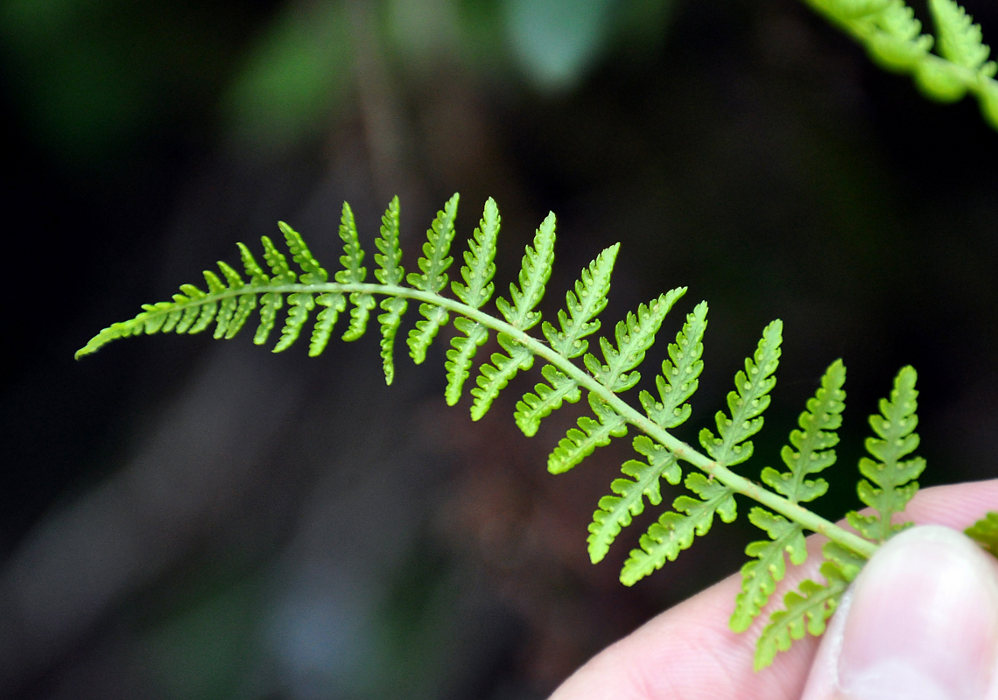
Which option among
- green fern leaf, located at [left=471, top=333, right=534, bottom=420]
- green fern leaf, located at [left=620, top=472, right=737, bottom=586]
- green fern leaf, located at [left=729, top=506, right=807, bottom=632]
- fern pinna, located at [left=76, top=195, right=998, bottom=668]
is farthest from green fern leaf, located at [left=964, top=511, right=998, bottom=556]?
green fern leaf, located at [left=471, top=333, right=534, bottom=420]

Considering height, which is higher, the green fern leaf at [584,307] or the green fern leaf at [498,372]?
the green fern leaf at [584,307]

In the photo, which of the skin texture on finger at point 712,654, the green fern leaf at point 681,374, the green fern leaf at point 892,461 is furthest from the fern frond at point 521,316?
the skin texture on finger at point 712,654

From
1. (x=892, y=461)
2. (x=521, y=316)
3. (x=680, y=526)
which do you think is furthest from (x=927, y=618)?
(x=521, y=316)

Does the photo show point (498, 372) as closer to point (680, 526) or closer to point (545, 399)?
point (545, 399)

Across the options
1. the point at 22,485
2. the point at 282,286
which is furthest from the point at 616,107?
the point at 22,485

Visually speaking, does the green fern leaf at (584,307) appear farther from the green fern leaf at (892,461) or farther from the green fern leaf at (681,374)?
the green fern leaf at (892,461)

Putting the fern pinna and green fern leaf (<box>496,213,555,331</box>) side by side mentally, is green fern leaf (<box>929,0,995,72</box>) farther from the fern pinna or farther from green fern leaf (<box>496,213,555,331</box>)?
green fern leaf (<box>496,213,555,331</box>)

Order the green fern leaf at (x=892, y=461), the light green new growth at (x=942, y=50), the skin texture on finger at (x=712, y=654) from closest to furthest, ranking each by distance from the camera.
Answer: the light green new growth at (x=942, y=50) < the green fern leaf at (x=892, y=461) < the skin texture on finger at (x=712, y=654)
